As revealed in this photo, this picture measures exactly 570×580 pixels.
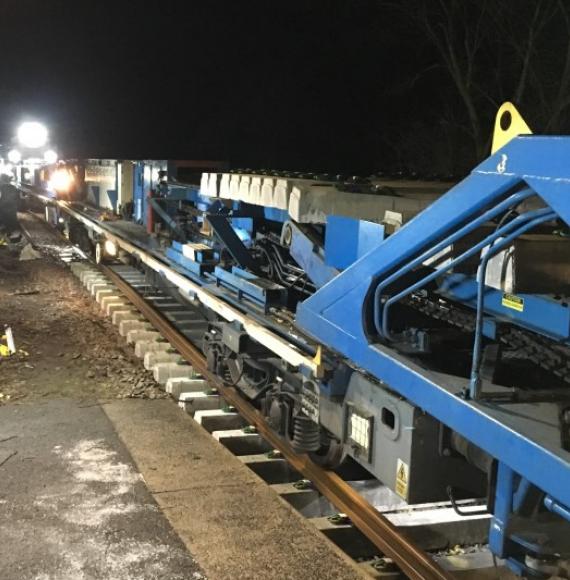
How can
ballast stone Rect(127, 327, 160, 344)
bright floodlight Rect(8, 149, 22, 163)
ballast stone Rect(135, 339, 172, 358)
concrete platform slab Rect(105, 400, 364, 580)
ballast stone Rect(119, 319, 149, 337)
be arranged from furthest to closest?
bright floodlight Rect(8, 149, 22, 163)
ballast stone Rect(119, 319, 149, 337)
ballast stone Rect(127, 327, 160, 344)
ballast stone Rect(135, 339, 172, 358)
concrete platform slab Rect(105, 400, 364, 580)

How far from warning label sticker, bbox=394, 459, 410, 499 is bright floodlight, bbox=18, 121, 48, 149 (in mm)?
27219

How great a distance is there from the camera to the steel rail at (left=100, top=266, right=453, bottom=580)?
4445 mm

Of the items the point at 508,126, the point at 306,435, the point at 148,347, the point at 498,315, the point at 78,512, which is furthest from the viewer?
the point at 148,347

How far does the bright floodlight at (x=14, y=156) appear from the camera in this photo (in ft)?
95.2

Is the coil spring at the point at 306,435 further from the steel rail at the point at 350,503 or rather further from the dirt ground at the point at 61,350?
the dirt ground at the point at 61,350

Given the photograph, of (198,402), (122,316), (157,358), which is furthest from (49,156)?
(198,402)

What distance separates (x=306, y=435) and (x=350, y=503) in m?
0.68

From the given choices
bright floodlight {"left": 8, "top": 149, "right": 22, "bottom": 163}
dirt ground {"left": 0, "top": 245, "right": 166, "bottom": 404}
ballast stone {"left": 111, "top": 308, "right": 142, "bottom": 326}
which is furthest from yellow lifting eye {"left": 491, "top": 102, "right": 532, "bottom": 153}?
bright floodlight {"left": 8, "top": 149, "right": 22, "bottom": 163}

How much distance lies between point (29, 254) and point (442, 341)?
13.4 metres

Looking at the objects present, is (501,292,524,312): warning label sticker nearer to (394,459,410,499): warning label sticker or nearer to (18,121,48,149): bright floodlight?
(394,459,410,499): warning label sticker

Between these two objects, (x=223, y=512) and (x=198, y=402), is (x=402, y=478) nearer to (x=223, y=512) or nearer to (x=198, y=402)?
(x=223, y=512)

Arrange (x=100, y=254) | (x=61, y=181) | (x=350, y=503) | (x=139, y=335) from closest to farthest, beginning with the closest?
(x=350, y=503) → (x=139, y=335) → (x=100, y=254) → (x=61, y=181)

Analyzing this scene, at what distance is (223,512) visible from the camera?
15.3 ft

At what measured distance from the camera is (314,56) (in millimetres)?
29516
